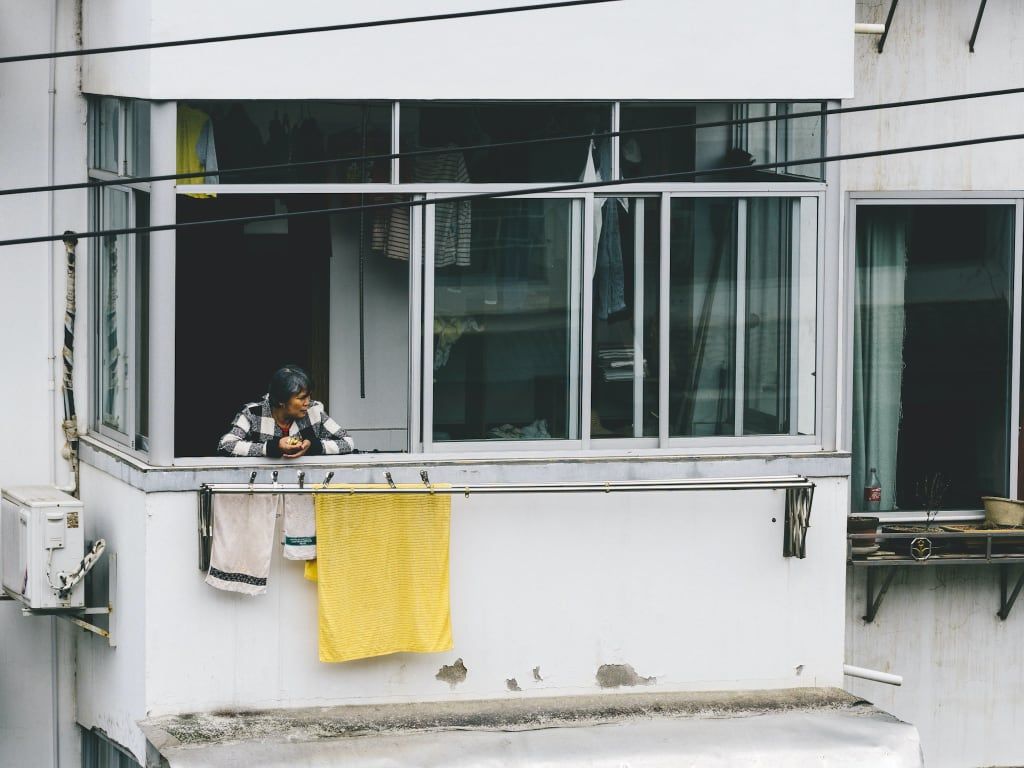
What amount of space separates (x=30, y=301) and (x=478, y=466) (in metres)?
2.98

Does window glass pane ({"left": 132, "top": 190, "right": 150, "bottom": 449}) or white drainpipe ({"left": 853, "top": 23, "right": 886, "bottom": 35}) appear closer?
window glass pane ({"left": 132, "top": 190, "right": 150, "bottom": 449})

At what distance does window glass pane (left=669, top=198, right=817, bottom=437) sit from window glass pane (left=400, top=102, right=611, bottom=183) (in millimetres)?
705

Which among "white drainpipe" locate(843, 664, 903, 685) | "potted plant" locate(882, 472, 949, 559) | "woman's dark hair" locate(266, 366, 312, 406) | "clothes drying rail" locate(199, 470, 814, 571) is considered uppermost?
"woman's dark hair" locate(266, 366, 312, 406)

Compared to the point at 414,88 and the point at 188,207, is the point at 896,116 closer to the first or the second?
the point at 414,88

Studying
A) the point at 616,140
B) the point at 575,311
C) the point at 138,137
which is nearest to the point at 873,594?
the point at 575,311

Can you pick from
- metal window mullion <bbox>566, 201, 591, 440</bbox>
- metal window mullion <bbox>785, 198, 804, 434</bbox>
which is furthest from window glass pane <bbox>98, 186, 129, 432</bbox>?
metal window mullion <bbox>785, 198, 804, 434</bbox>

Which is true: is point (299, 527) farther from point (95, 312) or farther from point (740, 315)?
point (740, 315)

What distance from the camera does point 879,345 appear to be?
1327 cm

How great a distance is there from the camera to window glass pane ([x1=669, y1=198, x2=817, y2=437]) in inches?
458

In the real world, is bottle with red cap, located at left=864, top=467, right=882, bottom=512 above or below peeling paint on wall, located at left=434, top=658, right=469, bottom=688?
above

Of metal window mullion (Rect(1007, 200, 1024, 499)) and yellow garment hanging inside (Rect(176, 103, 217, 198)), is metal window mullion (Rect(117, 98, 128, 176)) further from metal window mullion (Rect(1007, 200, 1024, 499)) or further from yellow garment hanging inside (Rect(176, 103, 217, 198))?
metal window mullion (Rect(1007, 200, 1024, 499))

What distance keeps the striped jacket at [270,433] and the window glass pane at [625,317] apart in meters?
1.56

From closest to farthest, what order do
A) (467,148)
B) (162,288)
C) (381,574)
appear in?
(162,288) → (467,148) → (381,574)

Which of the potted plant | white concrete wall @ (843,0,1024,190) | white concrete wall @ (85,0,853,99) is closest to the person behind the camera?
white concrete wall @ (85,0,853,99)
